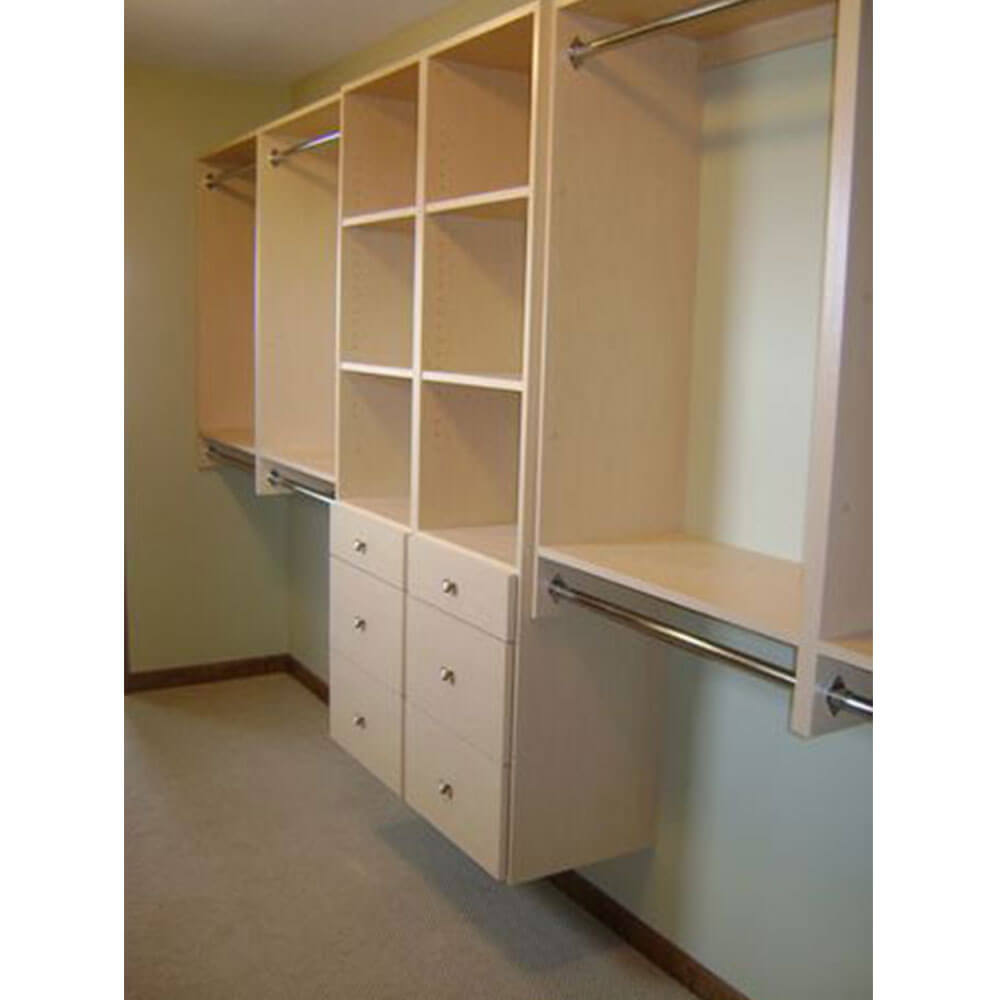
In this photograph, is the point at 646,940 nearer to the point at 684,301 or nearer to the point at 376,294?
the point at 684,301

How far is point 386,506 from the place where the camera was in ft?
10.8

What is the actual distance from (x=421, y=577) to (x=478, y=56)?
130 centimetres

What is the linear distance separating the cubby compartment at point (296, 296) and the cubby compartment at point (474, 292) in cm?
131

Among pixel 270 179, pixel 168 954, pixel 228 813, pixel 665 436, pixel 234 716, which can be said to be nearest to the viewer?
pixel 665 436

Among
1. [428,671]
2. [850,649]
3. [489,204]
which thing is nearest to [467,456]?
[428,671]

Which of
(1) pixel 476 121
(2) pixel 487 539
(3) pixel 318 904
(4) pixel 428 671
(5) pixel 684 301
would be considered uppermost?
(1) pixel 476 121

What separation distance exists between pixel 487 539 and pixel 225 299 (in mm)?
2484

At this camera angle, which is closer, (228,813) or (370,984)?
(370,984)

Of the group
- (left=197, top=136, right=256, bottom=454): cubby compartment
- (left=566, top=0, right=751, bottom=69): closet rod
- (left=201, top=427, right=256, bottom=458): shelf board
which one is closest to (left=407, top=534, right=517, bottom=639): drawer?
(left=566, top=0, right=751, bottom=69): closet rod

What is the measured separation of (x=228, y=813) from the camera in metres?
3.59

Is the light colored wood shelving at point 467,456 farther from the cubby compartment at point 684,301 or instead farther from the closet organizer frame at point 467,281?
the cubby compartment at point 684,301

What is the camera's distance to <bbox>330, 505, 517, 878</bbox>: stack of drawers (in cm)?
257
